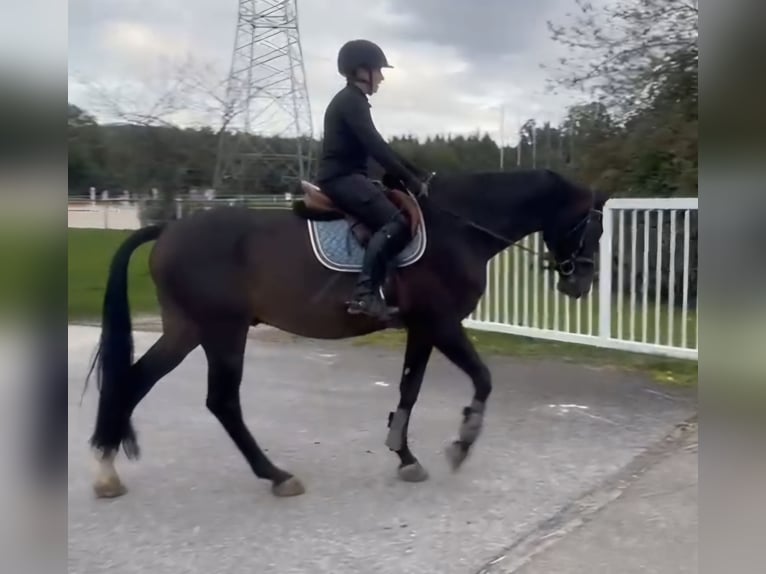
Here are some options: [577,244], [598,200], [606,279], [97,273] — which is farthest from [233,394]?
[606,279]

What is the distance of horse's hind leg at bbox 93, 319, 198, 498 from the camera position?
3.55 meters

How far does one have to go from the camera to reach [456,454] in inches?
153

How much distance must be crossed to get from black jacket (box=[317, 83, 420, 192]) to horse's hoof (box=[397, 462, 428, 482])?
4.66 ft

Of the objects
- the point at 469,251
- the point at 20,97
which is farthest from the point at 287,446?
the point at 20,97

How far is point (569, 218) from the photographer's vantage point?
395 centimetres

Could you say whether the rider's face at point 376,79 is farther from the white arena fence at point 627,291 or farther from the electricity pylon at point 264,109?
the white arena fence at point 627,291

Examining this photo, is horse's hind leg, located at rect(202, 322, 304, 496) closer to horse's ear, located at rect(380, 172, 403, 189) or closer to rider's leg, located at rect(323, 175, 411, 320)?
rider's leg, located at rect(323, 175, 411, 320)

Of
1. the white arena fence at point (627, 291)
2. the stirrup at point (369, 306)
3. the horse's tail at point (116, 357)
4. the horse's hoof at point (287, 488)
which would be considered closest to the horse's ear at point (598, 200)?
the white arena fence at point (627, 291)

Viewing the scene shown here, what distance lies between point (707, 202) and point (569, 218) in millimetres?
1679

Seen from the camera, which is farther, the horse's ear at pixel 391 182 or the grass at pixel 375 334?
the horse's ear at pixel 391 182

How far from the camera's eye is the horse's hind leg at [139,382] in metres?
3.55

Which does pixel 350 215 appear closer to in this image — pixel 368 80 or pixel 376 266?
pixel 376 266

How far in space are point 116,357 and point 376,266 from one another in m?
1.25

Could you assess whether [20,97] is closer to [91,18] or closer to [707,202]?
[91,18]
